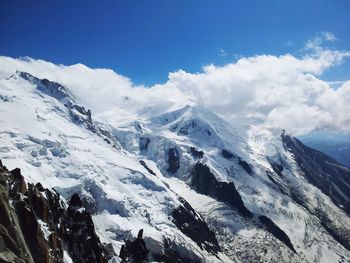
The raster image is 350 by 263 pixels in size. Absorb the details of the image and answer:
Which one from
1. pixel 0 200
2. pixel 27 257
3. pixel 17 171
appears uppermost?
pixel 17 171

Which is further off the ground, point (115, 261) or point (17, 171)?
point (17, 171)

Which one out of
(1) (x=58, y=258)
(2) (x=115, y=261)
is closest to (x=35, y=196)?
(1) (x=58, y=258)

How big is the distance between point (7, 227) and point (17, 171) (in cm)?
7633

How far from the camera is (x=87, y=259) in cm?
19950

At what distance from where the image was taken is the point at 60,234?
196875mm

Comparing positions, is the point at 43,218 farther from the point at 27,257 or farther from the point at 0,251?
the point at 0,251

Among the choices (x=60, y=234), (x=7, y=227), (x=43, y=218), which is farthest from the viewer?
(x=60, y=234)

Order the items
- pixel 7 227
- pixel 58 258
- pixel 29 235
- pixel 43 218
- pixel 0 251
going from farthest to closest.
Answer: pixel 43 218, pixel 58 258, pixel 29 235, pixel 7 227, pixel 0 251

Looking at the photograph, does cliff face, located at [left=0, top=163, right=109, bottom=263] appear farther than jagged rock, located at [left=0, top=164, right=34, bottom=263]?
Yes

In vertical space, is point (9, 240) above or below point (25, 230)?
below

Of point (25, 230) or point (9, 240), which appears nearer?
point (9, 240)

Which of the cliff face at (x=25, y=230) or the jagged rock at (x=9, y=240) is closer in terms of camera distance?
the jagged rock at (x=9, y=240)

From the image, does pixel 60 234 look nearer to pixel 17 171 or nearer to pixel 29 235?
pixel 17 171

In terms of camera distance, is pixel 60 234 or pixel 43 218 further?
pixel 60 234
